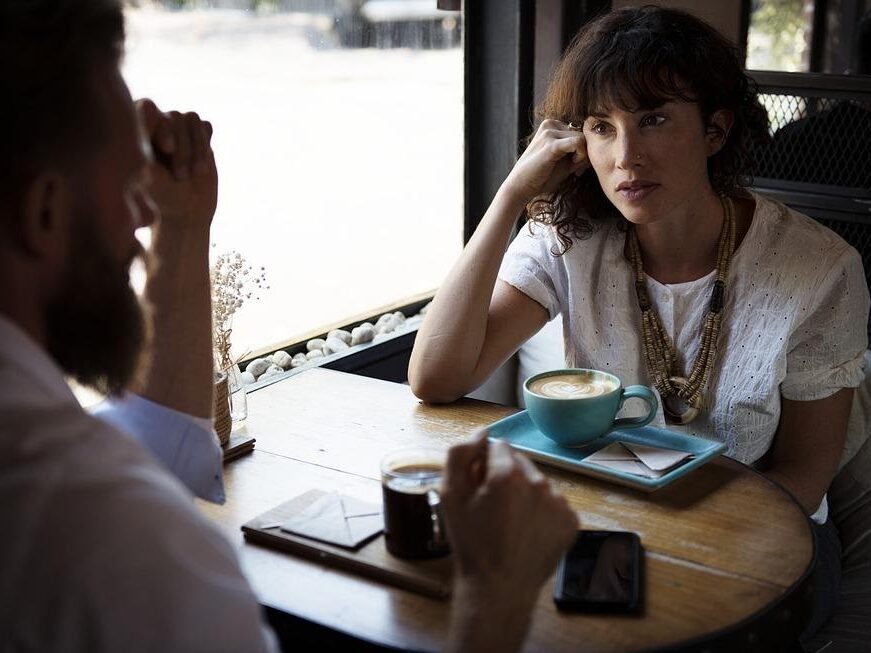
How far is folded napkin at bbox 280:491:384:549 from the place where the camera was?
1.31 m

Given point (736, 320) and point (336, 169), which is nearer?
point (736, 320)

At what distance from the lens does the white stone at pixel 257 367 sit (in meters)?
2.45

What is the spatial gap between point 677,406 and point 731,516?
1.81 ft

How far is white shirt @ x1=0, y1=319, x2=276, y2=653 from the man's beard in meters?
0.07

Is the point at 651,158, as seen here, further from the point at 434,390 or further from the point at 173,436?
the point at 173,436

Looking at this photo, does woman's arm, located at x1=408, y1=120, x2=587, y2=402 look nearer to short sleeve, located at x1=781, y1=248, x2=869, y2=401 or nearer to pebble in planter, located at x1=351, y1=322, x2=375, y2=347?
short sleeve, located at x1=781, y1=248, x2=869, y2=401

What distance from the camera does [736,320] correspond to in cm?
191

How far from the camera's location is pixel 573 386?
1.63 m

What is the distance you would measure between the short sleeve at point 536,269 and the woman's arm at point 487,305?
2cm

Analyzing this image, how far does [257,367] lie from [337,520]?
45.3 inches

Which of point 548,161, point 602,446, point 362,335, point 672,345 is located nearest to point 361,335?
point 362,335

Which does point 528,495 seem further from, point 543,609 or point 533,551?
point 543,609

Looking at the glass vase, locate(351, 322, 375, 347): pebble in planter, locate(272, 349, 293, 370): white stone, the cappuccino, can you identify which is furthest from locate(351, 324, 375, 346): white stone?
the cappuccino

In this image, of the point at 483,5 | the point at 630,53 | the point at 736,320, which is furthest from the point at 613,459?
the point at 483,5
